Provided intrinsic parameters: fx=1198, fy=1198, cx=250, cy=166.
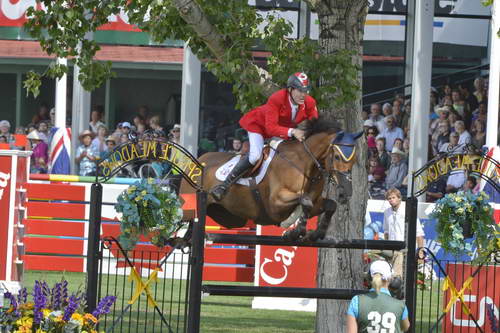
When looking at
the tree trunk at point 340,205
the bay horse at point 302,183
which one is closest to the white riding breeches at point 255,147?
the bay horse at point 302,183

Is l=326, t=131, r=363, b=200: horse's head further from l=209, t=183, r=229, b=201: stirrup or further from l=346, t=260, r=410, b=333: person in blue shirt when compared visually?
l=346, t=260, r=410, b=333: person in blue shirt

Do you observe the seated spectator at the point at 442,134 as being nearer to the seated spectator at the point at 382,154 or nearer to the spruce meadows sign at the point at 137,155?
the seated spectator at the point at 382,154

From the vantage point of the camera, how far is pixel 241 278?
17.4 metres

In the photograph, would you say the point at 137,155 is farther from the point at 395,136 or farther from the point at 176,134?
the point at 176,134

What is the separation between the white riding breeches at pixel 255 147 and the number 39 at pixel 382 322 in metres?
2.43

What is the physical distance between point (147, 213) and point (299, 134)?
56.4 inches

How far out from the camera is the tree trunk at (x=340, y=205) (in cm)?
1261

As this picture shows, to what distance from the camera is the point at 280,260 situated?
52.1 feet

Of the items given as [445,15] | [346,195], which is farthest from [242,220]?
[445,15]

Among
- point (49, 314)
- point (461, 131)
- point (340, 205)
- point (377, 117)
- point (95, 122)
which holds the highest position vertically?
point (377, 117)

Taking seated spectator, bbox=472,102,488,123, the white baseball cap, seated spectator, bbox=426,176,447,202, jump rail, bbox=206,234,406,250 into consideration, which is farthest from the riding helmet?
seated spectator, bbox=472,102,488,123

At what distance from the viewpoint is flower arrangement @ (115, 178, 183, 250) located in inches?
395

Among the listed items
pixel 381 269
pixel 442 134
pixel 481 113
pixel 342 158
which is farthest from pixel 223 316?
pixel 481 113

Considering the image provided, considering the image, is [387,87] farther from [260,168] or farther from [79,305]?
[79,305]
